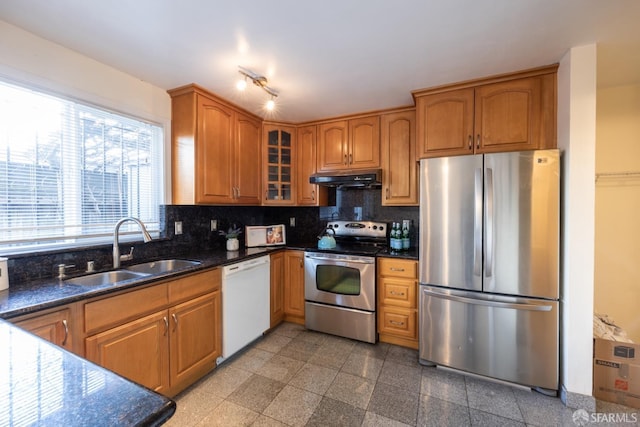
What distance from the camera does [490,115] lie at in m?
2.15

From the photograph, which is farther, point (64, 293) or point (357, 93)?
point (357, 93)

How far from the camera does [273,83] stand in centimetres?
222

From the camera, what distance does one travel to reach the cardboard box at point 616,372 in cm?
176

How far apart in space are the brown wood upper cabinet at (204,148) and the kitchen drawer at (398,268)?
160 centimetres

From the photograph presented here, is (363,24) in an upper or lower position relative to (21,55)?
upper

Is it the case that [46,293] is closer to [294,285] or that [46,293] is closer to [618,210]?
[294,285]

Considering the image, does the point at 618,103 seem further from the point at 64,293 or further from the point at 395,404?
the point at 64,293

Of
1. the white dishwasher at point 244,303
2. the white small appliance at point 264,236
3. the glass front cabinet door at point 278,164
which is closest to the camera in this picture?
the white dishwasher at point 244,303

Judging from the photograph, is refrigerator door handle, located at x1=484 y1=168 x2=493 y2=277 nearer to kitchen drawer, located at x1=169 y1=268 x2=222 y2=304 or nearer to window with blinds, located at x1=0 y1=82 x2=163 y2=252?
kitchen drawer, located at x1=169 y1=268 x2=222 y2=304

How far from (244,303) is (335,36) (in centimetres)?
219

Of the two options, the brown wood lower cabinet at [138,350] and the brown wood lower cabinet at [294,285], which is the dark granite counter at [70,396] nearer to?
the brown wood lower cabinet at [138,350]

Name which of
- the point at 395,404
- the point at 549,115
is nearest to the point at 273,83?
the point at 549,115

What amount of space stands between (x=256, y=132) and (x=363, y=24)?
180 centimetres

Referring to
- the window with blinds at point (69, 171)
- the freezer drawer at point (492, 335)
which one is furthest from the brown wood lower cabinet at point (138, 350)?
the freezer drawer at point (492, 335)
